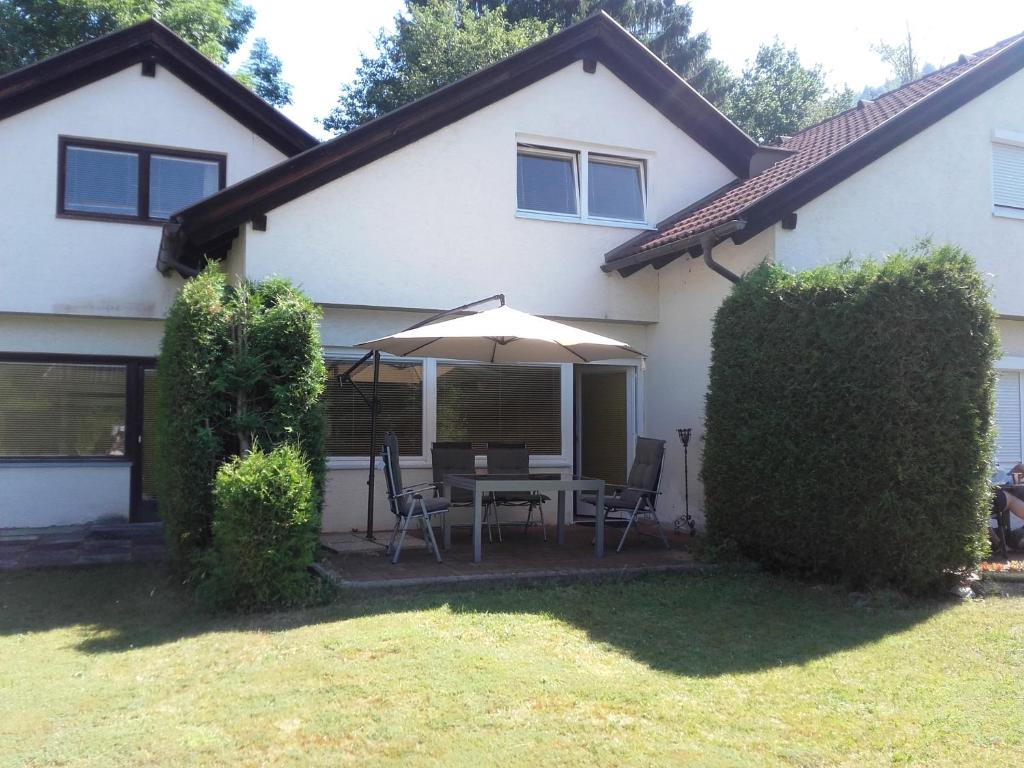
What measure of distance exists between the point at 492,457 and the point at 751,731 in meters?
6.01

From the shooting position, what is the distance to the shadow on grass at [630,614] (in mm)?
5789

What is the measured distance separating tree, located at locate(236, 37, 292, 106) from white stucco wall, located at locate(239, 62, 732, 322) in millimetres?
16041

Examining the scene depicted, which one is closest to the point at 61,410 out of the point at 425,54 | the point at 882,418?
the point at 882,418

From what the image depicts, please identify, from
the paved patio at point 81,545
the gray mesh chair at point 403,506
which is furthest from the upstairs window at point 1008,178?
the paved patio at point 81,545

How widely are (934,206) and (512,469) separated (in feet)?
19.3

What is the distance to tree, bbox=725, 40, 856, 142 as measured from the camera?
3288 cm

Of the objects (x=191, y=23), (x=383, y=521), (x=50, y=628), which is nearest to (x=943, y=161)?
(x=383, y=521)

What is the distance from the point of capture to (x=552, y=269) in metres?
10.8

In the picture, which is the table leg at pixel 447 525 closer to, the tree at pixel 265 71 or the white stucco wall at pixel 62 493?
the white stucco wall at pixel 62 493

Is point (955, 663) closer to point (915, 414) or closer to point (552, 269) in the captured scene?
point (915, 414)

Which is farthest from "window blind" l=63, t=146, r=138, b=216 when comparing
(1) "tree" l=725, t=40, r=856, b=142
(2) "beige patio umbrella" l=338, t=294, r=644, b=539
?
(1) "tree" l=725, t=40, r=856, b=142

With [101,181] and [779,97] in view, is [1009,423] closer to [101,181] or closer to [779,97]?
[101,181]

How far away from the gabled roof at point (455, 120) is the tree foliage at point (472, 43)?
12.6 m

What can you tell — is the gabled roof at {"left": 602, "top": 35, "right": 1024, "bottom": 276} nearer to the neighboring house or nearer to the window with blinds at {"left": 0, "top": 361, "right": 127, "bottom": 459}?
the neighboring house
